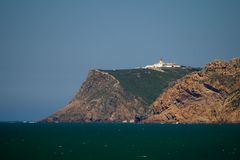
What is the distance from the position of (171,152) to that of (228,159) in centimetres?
2214

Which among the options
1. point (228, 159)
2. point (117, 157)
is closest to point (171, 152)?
point (117, 157)

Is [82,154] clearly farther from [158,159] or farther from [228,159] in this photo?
[228,159]

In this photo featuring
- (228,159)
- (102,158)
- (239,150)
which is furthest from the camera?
(239,150)

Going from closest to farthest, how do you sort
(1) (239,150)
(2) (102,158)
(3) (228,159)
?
1. (3) (228,159)
2. (2) (102,158)
3. (1) (239,150)

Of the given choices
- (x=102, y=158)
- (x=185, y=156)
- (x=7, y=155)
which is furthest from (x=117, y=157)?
(x=7, y=155)

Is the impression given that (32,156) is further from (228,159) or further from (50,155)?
(228,159)

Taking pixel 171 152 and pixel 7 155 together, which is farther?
pixel 171 152

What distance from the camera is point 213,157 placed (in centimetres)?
10038

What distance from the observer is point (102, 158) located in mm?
104000

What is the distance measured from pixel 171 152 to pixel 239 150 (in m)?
12.8

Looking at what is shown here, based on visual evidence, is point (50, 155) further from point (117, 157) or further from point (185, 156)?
point (185, 156)

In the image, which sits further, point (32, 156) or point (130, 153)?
point (130, 153)

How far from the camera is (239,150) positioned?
11162cm

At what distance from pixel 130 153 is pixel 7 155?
2320cm
